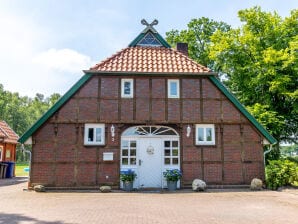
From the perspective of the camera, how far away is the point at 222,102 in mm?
13266

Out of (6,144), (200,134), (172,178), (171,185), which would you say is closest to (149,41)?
(200,134)

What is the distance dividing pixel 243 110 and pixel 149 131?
439 centimetres

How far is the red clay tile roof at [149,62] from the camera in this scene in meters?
13.2

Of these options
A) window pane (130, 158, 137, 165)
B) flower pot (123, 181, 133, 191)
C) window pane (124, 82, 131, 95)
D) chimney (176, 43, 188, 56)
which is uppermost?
chimney (176, 43, 188, 56)

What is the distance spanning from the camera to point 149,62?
13.6 m

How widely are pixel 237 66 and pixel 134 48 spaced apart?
318 inches

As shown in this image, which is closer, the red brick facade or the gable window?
the red brick facade

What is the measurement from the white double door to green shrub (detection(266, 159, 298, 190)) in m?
4.72

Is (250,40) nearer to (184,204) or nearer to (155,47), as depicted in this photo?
(155,47)

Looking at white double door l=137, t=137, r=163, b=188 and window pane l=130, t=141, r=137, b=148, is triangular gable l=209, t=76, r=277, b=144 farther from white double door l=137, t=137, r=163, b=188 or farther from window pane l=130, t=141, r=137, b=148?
window pane l=130, t=141, r=137, b=148

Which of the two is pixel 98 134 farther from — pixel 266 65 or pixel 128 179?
pixel 266 65

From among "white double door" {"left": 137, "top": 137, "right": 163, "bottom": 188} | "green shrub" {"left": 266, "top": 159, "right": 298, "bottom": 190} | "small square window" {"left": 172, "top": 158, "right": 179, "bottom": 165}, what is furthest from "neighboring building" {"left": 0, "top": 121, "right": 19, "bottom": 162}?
"green shrub" {"left": 266, "top": 159, "right": 298, "bottom": 190}

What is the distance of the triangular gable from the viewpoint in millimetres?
12961

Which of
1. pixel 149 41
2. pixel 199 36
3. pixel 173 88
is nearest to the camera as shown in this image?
pixel 173 88
